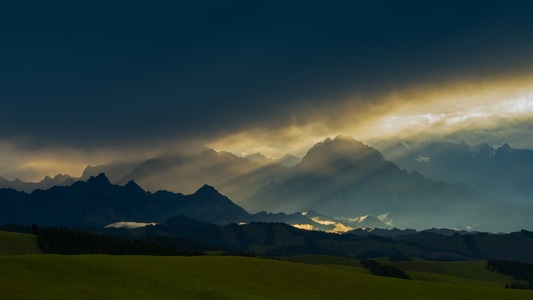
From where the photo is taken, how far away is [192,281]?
75.9 meters

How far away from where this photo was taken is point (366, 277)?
100812 mm

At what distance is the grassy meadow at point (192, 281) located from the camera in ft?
216

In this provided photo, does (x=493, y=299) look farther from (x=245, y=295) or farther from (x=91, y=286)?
(x=91, y=286)

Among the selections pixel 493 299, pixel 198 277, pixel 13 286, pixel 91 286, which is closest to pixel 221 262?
pixel 198 277

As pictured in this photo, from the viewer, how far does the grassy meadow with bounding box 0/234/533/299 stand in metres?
65.8

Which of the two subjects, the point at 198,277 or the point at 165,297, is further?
the point at 198,277

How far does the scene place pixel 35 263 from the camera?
72.5m

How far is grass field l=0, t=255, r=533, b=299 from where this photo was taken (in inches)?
2589

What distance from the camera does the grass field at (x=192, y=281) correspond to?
65750 millimetres

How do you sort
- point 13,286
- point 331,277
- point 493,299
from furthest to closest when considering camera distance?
point 331,277
point 493,299
point 13,286

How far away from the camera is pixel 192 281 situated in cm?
7594

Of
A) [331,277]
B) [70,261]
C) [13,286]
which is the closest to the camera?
[13,286]

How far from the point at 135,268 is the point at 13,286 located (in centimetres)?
1980

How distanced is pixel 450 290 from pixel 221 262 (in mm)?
42601
